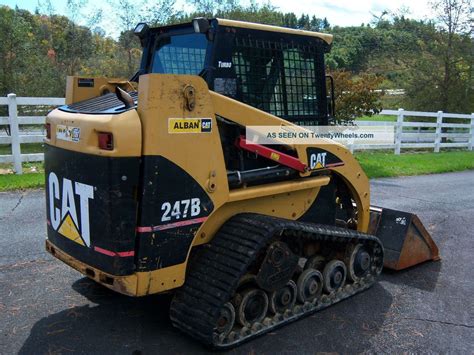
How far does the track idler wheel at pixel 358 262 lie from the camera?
482 cm

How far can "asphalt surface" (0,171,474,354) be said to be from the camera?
147 inches

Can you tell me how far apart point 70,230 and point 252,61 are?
205 centimetres

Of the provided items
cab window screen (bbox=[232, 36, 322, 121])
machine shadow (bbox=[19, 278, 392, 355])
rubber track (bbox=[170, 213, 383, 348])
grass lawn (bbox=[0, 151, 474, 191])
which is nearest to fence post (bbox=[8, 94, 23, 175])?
grass lawn (bbox=[0, 151, 474, 191])

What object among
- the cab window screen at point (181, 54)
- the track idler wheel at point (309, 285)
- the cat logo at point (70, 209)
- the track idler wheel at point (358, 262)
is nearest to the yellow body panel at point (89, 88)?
the cab window screen at point (181, 54)

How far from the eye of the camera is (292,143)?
4.28m

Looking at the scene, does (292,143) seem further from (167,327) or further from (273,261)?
(167,327)

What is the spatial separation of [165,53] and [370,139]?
12.0 metres

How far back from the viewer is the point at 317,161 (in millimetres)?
4539

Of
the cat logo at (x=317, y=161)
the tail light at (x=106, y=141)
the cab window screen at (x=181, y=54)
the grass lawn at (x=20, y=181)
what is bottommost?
the grass lawn at (x=20, y=181)

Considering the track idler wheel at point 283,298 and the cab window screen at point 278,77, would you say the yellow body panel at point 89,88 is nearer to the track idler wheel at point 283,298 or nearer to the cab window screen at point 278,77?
the cab window screen at point 278,77

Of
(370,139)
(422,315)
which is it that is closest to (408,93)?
(370,139)

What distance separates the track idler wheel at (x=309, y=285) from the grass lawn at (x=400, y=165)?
630cm

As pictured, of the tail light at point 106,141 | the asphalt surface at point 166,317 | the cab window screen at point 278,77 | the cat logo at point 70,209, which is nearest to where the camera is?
the tail light at point 106,141

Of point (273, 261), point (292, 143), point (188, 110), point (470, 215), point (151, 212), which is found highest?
point (188, 110)
